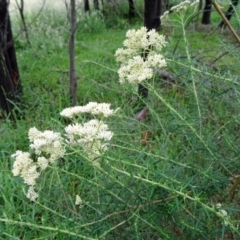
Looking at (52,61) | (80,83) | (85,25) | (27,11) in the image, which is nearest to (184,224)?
(80,83)

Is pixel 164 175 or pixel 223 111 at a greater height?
pixel 164 175

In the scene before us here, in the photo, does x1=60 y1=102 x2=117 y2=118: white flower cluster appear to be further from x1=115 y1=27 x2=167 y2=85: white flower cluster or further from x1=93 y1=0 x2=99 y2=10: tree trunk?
x1=93 y1=0 x2=99 y2=10: tree trunk

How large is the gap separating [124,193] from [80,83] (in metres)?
2.88

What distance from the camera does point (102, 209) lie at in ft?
5.11

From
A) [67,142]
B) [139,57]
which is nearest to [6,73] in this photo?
[139,57]

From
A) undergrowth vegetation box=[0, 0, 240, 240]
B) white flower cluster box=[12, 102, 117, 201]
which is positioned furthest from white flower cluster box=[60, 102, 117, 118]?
undergrowth vegetation box=[0, 0, 240, 240]

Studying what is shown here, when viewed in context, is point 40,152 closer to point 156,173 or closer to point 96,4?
point 156,173

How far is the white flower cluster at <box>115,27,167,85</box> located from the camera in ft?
4.62

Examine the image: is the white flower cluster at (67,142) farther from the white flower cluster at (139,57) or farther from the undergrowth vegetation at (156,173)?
the white flower cluster at (139,57)

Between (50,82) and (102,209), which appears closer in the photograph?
(102,209)

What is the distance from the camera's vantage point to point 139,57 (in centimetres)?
144

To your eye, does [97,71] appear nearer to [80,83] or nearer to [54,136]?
[80,83]

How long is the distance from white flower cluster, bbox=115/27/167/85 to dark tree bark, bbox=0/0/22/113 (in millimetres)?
2208

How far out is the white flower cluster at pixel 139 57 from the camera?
1.41 meters
